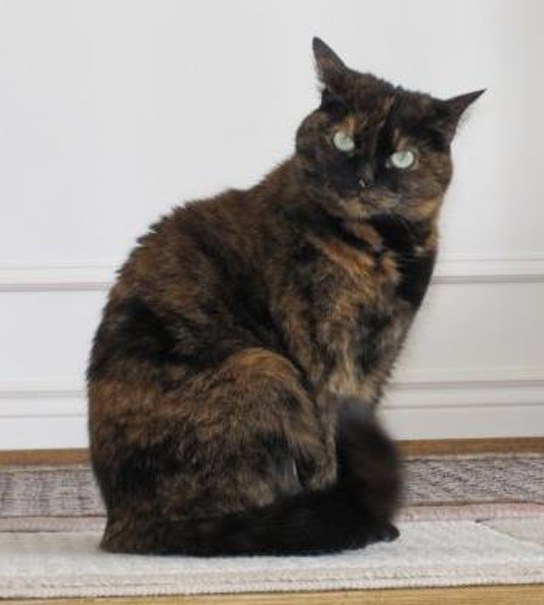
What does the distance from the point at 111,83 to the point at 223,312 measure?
131 centimetres

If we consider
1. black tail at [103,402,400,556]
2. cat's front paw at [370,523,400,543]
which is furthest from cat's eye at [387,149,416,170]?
cat's front paw at [370,523,400,543]

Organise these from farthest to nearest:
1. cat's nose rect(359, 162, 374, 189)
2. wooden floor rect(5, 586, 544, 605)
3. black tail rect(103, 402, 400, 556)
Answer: cat's nose rect(359, 162, 374, 189), black tail rect(103, 402, 400, 556), wooden floor rect(5, 586, 544, 605)

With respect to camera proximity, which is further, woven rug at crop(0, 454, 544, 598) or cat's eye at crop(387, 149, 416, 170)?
cat's eye at crop(387, 149, 416, 170)

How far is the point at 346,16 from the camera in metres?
2.76

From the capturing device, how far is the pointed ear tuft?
1611 millimetres

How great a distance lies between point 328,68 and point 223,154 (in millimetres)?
1152

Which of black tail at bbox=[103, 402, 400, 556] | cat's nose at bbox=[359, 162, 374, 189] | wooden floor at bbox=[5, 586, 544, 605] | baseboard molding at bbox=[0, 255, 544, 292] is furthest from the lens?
baseboard molding at bbox=[0, 255, 544, 292]

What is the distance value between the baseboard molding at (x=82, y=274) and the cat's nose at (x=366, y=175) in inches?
49.2

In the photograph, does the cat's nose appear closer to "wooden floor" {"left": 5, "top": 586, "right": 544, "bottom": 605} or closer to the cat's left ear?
the cat's left ear

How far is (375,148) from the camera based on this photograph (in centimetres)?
154

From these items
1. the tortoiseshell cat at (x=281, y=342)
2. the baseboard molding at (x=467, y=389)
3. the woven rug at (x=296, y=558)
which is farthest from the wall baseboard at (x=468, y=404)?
the tortoiseshell cat at (x=281, y=342)

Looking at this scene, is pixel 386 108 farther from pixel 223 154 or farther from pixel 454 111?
pixel 223 154

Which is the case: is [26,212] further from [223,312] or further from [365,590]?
[365,590]

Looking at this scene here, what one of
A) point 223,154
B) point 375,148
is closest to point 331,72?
point 375,148
